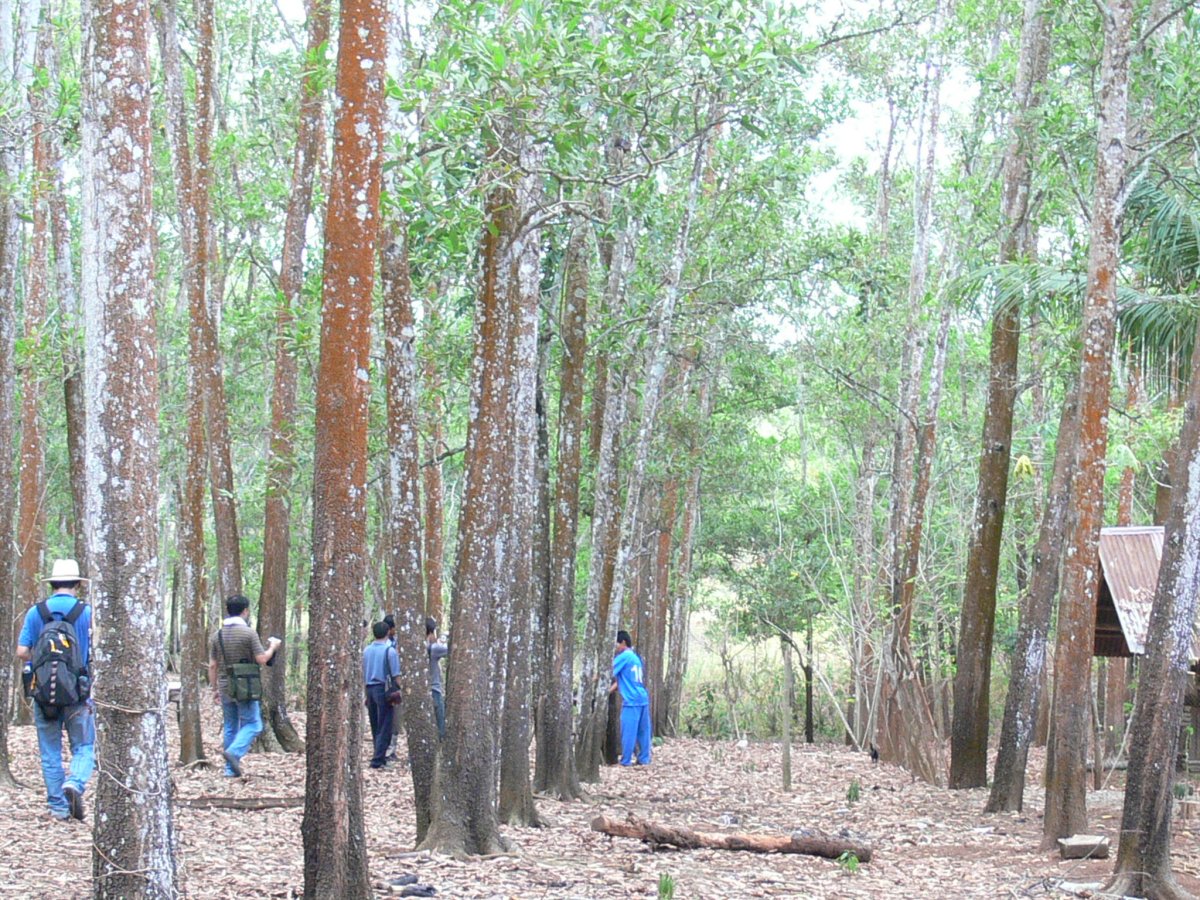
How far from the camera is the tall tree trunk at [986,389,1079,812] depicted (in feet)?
43.3

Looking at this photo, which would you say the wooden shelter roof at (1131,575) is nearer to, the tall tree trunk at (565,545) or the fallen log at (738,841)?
the fallen log at (738,841)

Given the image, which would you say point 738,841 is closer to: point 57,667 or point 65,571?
point 57,667

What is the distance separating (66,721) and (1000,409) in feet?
33.0

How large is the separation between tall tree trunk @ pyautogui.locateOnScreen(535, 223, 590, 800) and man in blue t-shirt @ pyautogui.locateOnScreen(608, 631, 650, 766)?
5.08 metres

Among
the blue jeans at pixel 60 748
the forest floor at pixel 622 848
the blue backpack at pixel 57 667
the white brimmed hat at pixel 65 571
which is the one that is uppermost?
the white brimmed hat at pixel 65 571

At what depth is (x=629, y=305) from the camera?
16469mm

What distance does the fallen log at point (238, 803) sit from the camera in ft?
37.6

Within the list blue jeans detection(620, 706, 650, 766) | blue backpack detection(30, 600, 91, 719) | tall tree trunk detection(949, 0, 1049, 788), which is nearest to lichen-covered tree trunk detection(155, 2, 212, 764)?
blue backpack detection(30, 600, 91, 719)

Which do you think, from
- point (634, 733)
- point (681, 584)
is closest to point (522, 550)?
point (634, 733)

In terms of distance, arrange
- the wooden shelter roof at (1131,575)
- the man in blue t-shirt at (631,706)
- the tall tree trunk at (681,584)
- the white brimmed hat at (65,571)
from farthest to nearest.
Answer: the tall tree trunk at (681,584) < the man in blue t-shirt at (631,706) < the wooden shelter roof at (1131,575) < the white brimmed hat at (65,571)

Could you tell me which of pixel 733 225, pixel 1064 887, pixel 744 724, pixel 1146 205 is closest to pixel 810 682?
pixel 744 724

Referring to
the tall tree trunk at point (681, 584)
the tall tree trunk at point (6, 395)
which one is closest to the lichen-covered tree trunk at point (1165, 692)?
the tall tree trunk at point (6, 395)

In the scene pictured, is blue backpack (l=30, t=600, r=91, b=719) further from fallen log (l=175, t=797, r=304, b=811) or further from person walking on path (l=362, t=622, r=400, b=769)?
person walking on path (l=362, t=622, r=400, b=769)

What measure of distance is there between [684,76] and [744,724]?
979 inches
